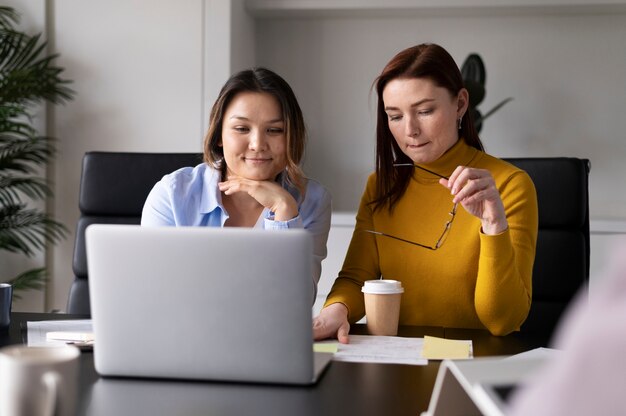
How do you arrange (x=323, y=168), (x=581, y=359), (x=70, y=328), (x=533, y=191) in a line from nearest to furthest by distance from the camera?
(x=581, y=359) → (x=70, y=328) → (x=533, y=191) → (x=323, y=168)

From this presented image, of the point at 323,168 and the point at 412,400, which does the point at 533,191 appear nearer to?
the point at 412,400

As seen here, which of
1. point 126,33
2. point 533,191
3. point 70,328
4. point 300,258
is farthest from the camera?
point 126,33

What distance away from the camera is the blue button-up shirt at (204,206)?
5.88 ft

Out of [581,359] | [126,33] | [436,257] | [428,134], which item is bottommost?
[436,257]

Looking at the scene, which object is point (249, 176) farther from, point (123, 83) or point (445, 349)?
point (123, 83)

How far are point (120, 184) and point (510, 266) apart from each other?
3.23ft

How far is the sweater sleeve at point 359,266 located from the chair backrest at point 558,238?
38 centimetres

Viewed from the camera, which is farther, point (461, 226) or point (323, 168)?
point (323, 168)

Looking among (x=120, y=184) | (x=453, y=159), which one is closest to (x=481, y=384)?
(x=453, y=159)

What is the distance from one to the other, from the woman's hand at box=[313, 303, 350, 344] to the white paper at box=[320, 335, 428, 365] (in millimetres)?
20

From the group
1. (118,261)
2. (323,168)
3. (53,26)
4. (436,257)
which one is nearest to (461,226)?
(436,257)

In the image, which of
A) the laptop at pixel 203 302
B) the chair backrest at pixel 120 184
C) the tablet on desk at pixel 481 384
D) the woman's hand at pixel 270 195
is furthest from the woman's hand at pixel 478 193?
the chair backrest at pixel 120 184

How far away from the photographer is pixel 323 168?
4.03 meters

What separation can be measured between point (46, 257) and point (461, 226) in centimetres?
248
